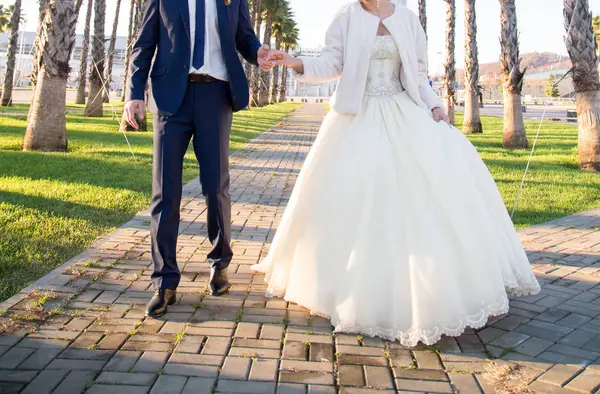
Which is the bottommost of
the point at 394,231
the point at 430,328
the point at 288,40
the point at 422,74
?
the point at 430,328

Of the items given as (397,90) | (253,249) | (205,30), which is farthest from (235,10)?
(253,249)

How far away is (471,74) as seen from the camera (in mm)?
21078

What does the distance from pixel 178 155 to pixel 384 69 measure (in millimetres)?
1447

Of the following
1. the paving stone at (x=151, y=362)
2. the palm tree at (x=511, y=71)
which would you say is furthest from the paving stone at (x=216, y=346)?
the palm tree at (x=511, y=71)

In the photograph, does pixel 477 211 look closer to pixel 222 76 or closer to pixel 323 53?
pixel 323 53

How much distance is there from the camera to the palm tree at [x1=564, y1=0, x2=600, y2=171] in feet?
37.7

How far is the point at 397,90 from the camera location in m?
4.12

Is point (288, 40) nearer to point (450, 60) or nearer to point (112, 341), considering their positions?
point (450, 60)

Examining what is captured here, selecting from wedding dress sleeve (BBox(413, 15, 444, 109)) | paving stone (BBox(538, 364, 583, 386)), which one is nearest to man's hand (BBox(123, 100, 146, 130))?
wedding dress sleeve (BBox(413, 15, 444, 109))

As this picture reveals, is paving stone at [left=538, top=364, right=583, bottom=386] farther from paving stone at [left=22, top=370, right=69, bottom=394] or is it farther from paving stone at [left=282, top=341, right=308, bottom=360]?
paving stone at [left=22, top=370, right=69, bottom=394]

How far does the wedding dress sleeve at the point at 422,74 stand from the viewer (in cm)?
418

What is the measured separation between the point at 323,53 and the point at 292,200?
98cm

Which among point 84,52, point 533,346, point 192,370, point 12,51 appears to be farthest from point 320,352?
point 84,52

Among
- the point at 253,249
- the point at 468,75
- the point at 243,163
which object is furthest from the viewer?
the point at 468,75
